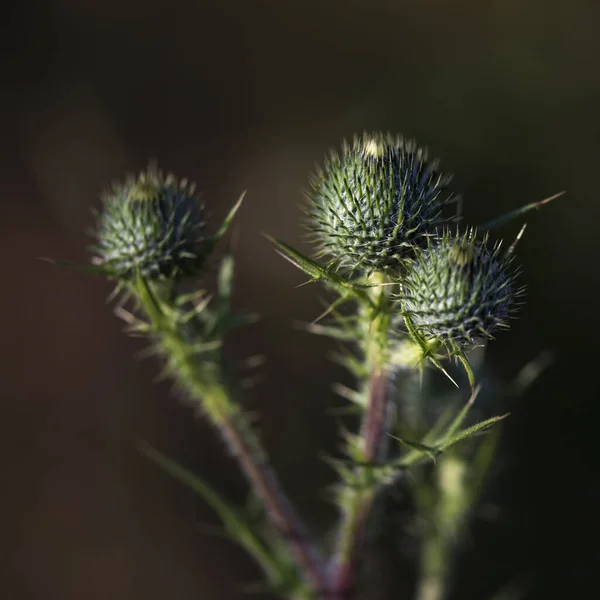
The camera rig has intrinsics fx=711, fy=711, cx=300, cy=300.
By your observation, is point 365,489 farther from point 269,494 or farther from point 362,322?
point 362,322

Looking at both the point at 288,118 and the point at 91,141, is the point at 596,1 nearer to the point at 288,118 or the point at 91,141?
the point at 288,118

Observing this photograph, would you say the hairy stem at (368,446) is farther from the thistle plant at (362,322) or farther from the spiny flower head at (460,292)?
the spiny flower head at (460,292)

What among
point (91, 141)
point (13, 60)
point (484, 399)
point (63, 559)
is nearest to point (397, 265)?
point (484, 399)

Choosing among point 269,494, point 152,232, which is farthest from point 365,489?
point 152,232

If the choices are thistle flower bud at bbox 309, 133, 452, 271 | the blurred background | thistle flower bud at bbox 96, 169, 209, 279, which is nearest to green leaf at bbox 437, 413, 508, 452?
thistle flower bud at bbox 309, 133, 452, 271

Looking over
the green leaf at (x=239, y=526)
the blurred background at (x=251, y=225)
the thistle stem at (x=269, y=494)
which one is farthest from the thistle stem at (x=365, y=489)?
the blurred background at (x=251, y=225)
